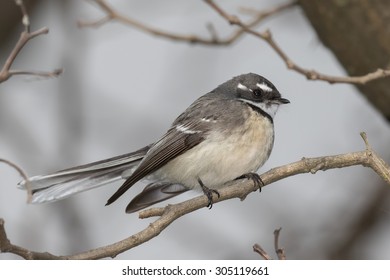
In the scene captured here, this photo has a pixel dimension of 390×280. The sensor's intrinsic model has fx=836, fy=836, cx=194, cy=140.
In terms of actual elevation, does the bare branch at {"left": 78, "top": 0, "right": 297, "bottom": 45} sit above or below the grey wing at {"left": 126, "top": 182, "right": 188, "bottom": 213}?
above

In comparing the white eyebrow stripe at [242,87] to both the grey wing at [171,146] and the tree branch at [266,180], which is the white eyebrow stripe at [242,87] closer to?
the grey wing at [171,146]

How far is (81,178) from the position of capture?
6.41 m

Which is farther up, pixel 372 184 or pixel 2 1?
pixel 2 1

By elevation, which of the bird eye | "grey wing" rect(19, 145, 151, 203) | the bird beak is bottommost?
the bird beak

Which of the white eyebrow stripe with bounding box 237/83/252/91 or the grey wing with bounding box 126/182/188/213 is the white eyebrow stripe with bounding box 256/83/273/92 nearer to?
the white eyebrow stripe with bounding box 237/83/252/91

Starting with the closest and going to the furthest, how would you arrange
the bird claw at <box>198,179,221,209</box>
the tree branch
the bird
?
the tree branch → the bird claw at <box>198,179,221,209</box> → the bird

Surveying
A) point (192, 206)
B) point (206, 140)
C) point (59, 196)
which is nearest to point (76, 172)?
point (59, 196)

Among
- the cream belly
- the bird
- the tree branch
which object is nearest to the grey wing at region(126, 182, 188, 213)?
the bird

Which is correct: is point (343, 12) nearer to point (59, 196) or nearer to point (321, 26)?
point (321, 26)

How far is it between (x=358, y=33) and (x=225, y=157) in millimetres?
1567

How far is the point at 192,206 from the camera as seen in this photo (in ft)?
16.4

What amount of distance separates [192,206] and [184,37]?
5.38 ft

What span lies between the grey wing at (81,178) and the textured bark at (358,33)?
5.80 feet

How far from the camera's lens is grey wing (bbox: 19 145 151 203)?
19.7 feet
